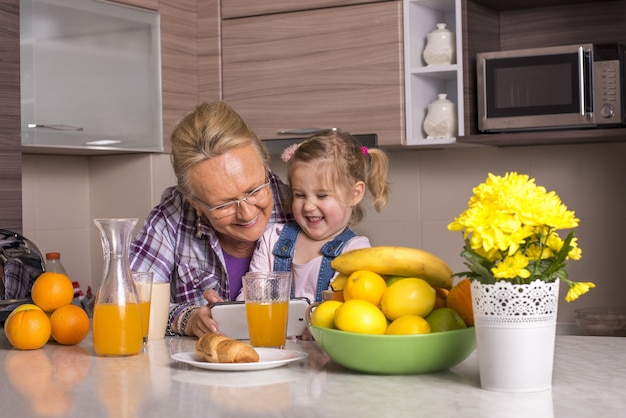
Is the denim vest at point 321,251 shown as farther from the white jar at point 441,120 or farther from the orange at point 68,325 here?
the white jar at point 441,120

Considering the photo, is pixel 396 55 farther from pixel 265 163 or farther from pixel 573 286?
pixel 573 286

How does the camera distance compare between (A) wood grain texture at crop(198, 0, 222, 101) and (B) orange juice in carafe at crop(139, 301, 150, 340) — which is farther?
(A) wood grain texture at crop(198, 0, 222, 101)

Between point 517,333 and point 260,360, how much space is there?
1.31 feet

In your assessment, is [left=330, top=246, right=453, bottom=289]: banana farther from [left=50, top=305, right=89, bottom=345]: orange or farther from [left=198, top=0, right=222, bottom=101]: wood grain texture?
[left=198, top=0, right=222, bottom=101]: wood grain texture

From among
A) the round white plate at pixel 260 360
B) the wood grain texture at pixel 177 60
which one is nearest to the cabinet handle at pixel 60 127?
the wood grain texture at pixel 177 60

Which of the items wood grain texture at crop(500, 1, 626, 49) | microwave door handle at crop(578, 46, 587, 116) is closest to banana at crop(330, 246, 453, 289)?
microwave door handle at crop(578, 46, 587, 116)

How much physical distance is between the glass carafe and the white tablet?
193 mm

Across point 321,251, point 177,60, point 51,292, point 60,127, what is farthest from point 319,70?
point 51,292

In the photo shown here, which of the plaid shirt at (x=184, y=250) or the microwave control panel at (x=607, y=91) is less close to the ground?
the microwave control panel at (x=607, y=91)

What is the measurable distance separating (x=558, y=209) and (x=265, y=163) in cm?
108

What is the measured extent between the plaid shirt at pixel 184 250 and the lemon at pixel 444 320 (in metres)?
0.97

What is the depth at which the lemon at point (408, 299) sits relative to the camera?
1261 mm

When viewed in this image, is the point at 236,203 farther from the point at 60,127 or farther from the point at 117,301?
the point at 60,127

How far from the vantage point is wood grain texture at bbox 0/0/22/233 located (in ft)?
8.67
